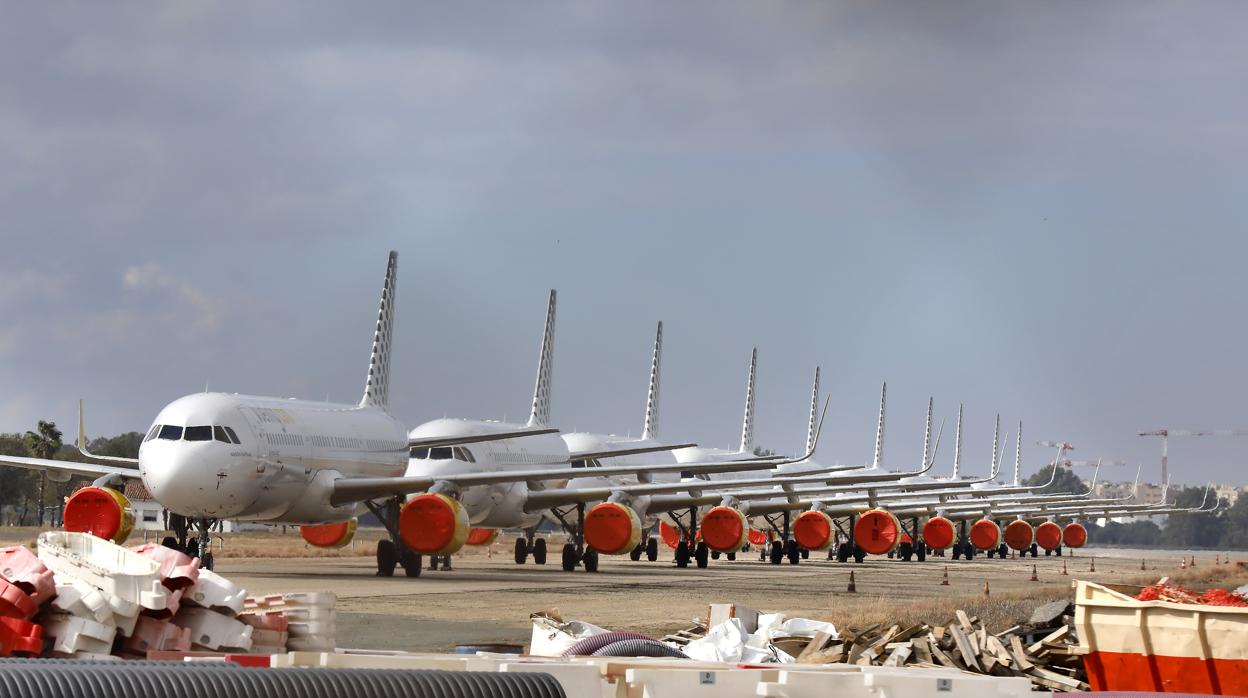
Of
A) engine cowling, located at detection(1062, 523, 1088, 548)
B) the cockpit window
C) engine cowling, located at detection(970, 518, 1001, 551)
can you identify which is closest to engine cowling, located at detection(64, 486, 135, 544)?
the cockpit window

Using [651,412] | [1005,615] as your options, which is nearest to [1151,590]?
[1005,615]

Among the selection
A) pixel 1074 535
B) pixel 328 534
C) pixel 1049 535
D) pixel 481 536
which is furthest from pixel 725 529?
pixel 1074 535

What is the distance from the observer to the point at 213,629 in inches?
441

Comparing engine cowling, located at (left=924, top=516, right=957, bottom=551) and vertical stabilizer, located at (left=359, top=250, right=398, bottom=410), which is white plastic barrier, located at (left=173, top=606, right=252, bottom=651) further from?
engine cowling, located at (left=924, top=516, right=957, bottom=551)

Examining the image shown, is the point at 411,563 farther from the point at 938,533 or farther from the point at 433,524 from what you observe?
the point at 938,533

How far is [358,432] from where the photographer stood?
3497 cm

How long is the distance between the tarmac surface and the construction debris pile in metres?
5.11

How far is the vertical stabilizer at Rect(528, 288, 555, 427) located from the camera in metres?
51.8

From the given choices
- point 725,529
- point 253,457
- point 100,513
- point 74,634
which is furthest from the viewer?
point 725,529

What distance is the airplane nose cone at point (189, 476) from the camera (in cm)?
2864

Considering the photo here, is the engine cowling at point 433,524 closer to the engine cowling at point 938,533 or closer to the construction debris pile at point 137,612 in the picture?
→ the construction debris pile at point 137,612

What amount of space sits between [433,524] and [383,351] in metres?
11.3

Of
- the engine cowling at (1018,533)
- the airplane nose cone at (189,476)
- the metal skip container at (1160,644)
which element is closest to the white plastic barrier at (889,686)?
the metal skip container at (1160,644)

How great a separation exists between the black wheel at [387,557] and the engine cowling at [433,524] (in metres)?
2.38
